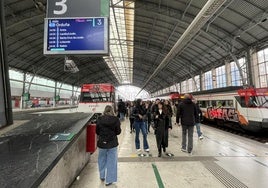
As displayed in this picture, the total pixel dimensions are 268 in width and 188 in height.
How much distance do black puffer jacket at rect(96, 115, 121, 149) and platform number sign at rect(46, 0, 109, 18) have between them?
3.46 metres

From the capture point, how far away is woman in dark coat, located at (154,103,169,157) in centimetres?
594

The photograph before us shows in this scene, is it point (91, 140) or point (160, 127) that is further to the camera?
point (160, 127)

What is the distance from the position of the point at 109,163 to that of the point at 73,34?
3.80 metres

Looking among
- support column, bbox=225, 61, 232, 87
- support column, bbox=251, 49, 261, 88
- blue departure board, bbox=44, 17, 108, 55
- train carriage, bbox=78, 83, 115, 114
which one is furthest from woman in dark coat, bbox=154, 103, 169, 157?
support column, bbox=225, 61, 232, 87

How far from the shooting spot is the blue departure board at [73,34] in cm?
584

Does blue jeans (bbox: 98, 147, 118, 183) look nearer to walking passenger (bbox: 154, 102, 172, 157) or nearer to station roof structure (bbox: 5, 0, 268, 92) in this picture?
walking passenger (bbox: 154, 102, 172, 157)

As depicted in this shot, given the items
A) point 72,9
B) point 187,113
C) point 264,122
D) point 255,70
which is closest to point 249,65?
point 255,70

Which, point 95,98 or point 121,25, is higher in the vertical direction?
point 121,25

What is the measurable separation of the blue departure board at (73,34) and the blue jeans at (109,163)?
305 centimetres

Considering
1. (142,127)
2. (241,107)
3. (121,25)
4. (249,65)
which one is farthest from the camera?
(121,25)

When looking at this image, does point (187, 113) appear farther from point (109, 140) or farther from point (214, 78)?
point (214, 78)

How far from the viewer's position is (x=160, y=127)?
5949 millimetres

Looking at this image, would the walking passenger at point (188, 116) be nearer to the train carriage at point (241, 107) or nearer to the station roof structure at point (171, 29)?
the station roof structure at point (171, 29)

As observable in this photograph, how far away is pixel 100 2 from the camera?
6.09m
